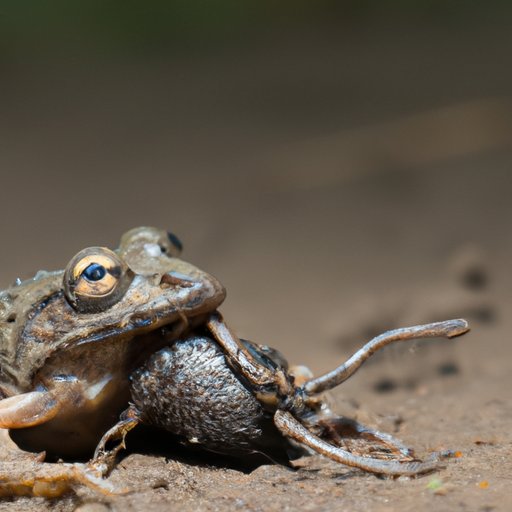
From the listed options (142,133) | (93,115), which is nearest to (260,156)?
(142,133)

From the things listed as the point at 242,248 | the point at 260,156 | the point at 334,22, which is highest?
the point at 334,22

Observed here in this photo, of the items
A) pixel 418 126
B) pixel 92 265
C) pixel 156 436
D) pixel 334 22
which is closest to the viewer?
pixel 92 265

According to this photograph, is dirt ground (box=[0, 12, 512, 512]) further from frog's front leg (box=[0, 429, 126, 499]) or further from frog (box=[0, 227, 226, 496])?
frog (box=[0, 227, 226, 496])

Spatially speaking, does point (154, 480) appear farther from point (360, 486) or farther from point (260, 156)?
point (260, 156)

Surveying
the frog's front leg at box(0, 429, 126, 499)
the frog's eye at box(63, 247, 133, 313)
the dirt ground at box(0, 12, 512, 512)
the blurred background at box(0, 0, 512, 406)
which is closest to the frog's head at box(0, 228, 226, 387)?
the frog's eye at box(63, 247, 133, 313)

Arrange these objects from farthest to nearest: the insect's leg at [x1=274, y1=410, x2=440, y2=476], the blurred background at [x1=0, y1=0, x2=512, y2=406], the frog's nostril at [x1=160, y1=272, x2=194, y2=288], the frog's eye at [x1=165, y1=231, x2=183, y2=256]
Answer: the blurred background at [x1=0, y1=0, x2=512, y2=406], the frog's eye at [x1=165, y1=231, x2=183, y2=256], the frog's nostril at [x1=160, y1=272, x2=194, y2=288], the insect's leg at [x1=274, y1=410, x2=440, y2=476]

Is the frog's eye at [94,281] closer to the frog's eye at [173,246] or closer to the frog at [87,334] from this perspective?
the frog at [87,334]
